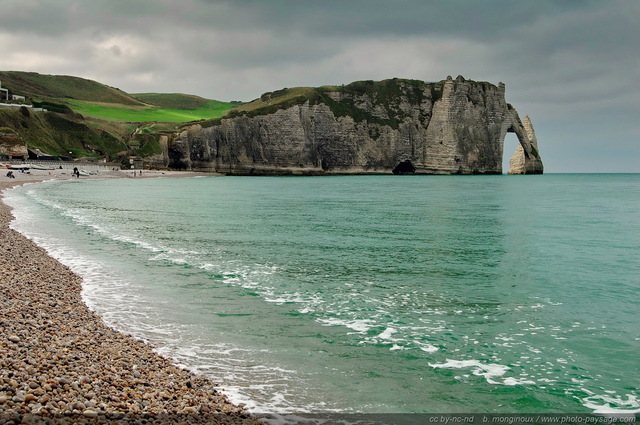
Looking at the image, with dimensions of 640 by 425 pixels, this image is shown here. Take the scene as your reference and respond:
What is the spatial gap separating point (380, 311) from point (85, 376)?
26.4 feet

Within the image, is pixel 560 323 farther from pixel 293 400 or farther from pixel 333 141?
pixel 333 141

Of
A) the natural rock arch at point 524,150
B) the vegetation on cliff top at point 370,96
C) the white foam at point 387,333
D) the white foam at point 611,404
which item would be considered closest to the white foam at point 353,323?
the white foam at point 387,333

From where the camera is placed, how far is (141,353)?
956cm

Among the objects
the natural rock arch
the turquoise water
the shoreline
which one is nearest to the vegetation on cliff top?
the natural rock arch

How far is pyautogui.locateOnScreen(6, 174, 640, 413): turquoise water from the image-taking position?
881cm

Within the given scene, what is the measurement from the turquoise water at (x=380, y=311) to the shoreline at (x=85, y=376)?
2.23 feet

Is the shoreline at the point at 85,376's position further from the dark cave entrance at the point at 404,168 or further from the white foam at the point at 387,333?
the dark cave entrance at the point at 404,168

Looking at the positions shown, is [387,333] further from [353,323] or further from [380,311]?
[380,311]

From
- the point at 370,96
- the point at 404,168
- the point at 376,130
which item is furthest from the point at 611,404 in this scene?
the point at 404,168

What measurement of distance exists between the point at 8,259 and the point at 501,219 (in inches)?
1314

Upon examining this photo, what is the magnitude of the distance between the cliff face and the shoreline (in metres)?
134

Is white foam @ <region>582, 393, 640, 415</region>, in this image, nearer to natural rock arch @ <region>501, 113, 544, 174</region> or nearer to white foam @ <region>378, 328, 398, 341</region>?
white foam @ <region>378, 328, 398, 341</region>

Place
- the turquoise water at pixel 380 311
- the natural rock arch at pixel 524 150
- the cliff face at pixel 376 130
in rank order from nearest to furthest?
1. the turquoise water at pixel 380 311
2. the cliff face at pixel 376 130
3. the natural rock arch at pixel 524 150

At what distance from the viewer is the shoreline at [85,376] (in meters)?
6.50
